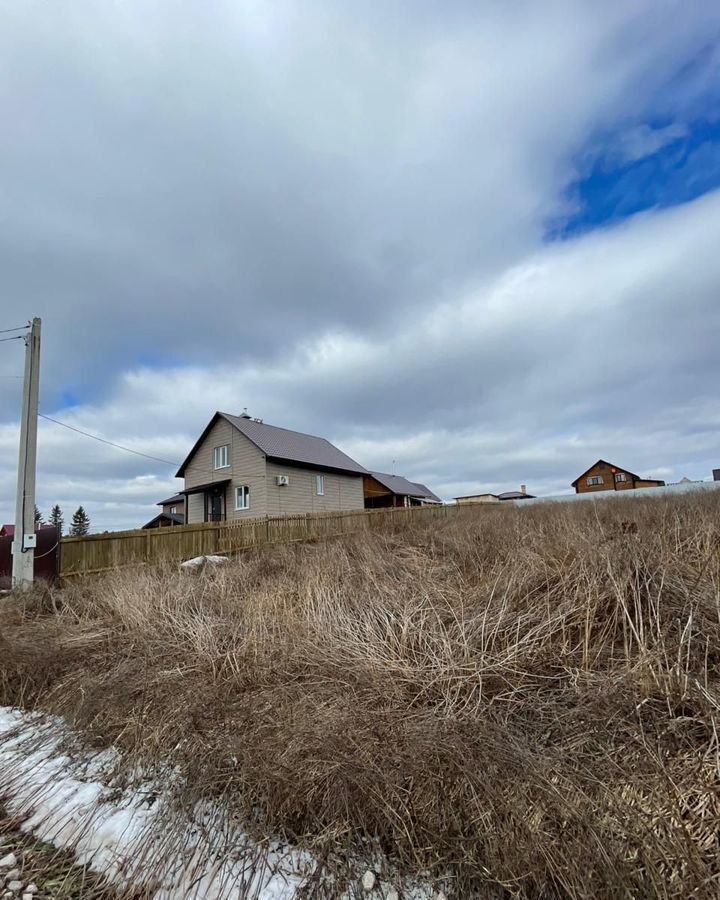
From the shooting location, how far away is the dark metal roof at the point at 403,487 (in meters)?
35.0

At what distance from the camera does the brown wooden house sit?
46.8 metres

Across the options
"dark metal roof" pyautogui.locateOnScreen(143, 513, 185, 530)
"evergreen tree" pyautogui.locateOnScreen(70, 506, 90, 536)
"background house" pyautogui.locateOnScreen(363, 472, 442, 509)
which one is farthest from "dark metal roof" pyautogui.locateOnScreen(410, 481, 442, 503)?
"evergreen tree" pyautogui.locateOnScreen(70, 506, 90, 536)

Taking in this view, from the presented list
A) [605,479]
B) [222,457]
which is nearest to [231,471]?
[222,457]

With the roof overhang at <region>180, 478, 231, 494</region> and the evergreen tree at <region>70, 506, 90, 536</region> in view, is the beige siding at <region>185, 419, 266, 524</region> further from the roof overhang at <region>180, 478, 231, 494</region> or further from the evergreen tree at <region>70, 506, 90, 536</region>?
the evergreen tree at <region>70, 506, 90, 536</region>

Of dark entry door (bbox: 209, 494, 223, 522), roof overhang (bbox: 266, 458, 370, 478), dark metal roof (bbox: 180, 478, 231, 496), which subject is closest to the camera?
roof overhang (bbox: 266, 458, 370, 478)

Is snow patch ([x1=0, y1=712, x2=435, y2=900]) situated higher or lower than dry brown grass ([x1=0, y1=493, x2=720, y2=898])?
lower

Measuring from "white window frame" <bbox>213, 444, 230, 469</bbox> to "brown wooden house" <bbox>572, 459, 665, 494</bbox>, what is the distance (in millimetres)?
38640

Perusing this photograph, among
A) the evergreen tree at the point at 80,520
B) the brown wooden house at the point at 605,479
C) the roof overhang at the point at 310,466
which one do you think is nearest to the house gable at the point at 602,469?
the brown wooden house at the point at 605,479

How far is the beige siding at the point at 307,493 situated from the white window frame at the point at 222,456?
2.83 m

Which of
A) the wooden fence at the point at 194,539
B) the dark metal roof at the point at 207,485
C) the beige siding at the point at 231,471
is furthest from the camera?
the dark metal roof at the point at 207,485

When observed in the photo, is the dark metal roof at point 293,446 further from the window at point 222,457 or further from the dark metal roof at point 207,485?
the dark metal roof at point 207,485

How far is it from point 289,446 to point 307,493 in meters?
2.66

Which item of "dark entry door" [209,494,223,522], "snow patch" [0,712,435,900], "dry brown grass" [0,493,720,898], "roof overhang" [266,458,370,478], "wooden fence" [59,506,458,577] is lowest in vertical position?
"snow patch" [0,712,435,900]

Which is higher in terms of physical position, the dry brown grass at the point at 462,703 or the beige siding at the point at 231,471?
the beige siding at the point at 231,471
